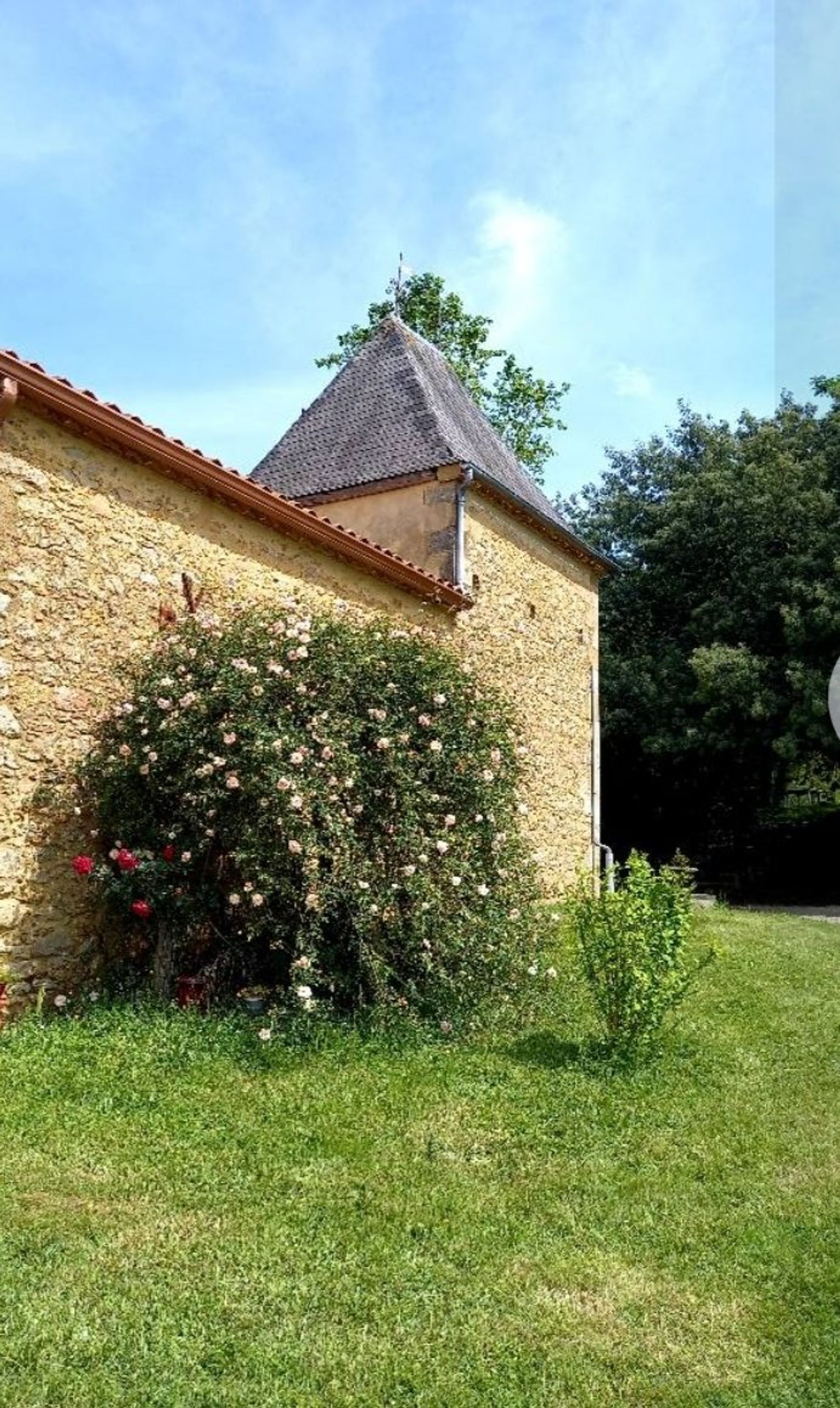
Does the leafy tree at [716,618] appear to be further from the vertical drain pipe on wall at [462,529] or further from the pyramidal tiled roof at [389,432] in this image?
the vertical drain pipe on wall at [462,529]

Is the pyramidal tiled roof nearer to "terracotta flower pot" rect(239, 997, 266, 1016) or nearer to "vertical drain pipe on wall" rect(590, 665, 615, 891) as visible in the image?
"vertical drain pipe on wall" rect(590, 665, 615, 891)

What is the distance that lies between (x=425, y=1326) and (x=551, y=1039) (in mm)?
3066

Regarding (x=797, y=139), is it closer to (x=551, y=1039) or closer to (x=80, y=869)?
(x=551, y=1039)

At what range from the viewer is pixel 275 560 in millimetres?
7660

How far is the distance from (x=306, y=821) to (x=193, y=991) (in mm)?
1332

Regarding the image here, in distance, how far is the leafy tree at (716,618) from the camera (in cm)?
1820

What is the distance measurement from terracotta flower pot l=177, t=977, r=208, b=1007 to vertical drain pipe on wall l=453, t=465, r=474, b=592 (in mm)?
5539

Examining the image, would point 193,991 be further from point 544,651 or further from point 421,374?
point 421,374

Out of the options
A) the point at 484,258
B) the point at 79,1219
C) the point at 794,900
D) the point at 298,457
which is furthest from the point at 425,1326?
the point at 794,900

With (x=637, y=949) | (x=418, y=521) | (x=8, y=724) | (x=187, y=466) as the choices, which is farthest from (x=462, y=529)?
(x=637, y=949)

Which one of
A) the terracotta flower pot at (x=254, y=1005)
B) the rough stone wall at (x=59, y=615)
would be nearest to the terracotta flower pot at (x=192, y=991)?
the terracotta flower pot at (x=254, y=1005)

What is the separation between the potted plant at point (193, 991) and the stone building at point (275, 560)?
0.68 meters

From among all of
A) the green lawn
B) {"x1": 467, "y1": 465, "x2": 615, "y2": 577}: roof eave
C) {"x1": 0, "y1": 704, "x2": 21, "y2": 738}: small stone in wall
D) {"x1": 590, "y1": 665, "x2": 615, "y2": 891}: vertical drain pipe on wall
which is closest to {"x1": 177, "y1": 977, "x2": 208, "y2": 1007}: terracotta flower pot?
the green lawn

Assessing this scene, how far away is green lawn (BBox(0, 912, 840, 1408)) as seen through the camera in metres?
2.53
